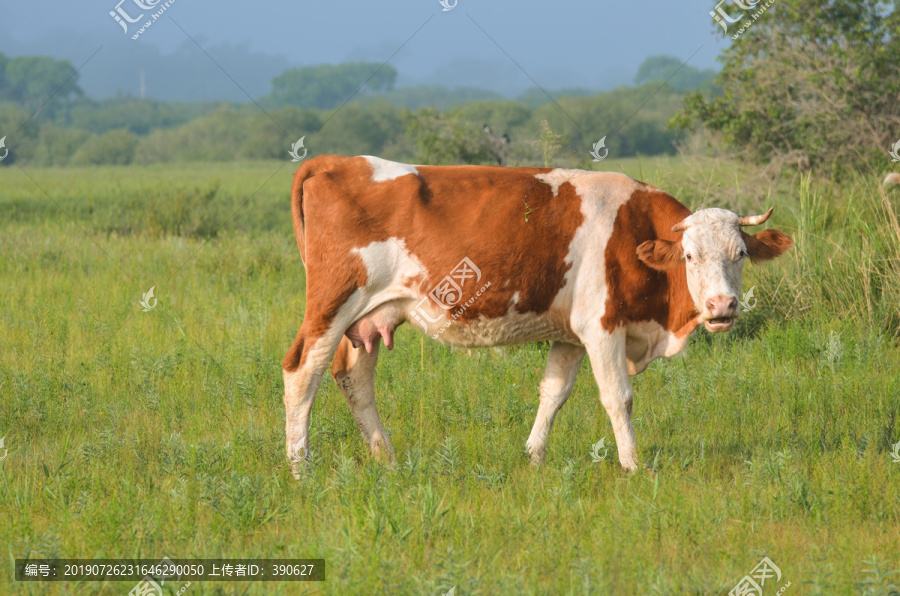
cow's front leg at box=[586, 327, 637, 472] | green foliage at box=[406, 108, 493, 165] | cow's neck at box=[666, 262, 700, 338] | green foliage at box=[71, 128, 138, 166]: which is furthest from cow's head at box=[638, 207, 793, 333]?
green foliage at box=[71, 128, 138, 166]

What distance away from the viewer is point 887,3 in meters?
12.1

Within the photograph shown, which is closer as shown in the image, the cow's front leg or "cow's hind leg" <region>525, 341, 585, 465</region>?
the cow's front leg

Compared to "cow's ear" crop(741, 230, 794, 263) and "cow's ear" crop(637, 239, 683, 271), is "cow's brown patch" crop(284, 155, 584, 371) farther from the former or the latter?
"cow's ear" crop(741, 230, 794, 263)

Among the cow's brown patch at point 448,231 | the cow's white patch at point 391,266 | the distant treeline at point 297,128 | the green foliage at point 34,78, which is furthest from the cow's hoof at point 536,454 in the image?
the green foliage at point 34,78

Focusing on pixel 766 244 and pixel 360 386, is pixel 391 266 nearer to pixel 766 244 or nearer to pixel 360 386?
pixel 360 386

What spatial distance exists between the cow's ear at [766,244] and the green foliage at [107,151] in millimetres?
67113

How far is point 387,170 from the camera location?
5.63 metres

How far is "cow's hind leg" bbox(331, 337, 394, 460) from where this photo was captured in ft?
19.4

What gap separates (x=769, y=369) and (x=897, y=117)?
620 cm

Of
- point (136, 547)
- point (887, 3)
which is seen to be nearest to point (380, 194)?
point (136, 547)

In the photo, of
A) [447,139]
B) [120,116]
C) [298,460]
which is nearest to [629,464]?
[298,460]

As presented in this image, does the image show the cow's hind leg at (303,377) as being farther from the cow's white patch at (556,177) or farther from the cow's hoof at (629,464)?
the cow's hoof at (629,464)

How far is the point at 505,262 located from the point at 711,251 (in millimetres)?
1239

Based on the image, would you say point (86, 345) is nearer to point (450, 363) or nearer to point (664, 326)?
point (450, 363)
